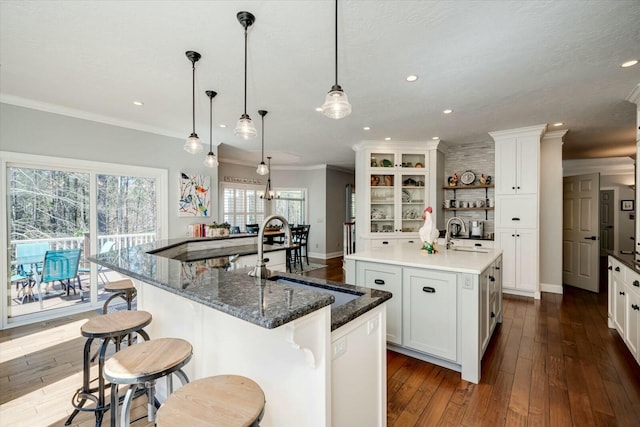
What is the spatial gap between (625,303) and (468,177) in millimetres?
3184

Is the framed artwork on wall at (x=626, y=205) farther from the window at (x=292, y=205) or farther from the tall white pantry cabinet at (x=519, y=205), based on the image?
the window at (x=292, y=205)

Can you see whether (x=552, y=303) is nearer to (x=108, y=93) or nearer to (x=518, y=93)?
(x=518, y=93)

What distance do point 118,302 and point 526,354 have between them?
515cm

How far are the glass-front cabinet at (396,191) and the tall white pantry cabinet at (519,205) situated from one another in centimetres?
124

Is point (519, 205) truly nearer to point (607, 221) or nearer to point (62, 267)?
point (607, 221)

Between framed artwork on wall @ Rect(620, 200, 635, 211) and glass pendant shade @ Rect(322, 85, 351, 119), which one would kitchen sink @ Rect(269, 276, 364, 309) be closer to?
glass pendant shade @ Rect(322, 85, 351, 119)

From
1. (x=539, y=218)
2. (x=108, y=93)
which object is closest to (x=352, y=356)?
(x=108, y=93)

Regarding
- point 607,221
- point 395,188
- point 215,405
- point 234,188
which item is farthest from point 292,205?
point 607,221

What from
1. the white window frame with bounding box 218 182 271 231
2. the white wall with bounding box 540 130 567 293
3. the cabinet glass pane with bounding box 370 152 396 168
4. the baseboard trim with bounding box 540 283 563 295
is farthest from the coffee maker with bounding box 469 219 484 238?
the white window frame with bounding box 218 182 271 231

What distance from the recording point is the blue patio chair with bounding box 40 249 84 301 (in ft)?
11.9

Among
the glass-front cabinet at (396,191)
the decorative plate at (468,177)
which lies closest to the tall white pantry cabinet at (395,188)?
the glass-front cabinet at (396,191)

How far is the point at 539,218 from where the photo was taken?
15.1 ft

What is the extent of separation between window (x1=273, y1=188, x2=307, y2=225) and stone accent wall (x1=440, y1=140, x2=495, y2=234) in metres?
4.22

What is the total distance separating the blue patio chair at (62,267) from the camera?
362 cm
